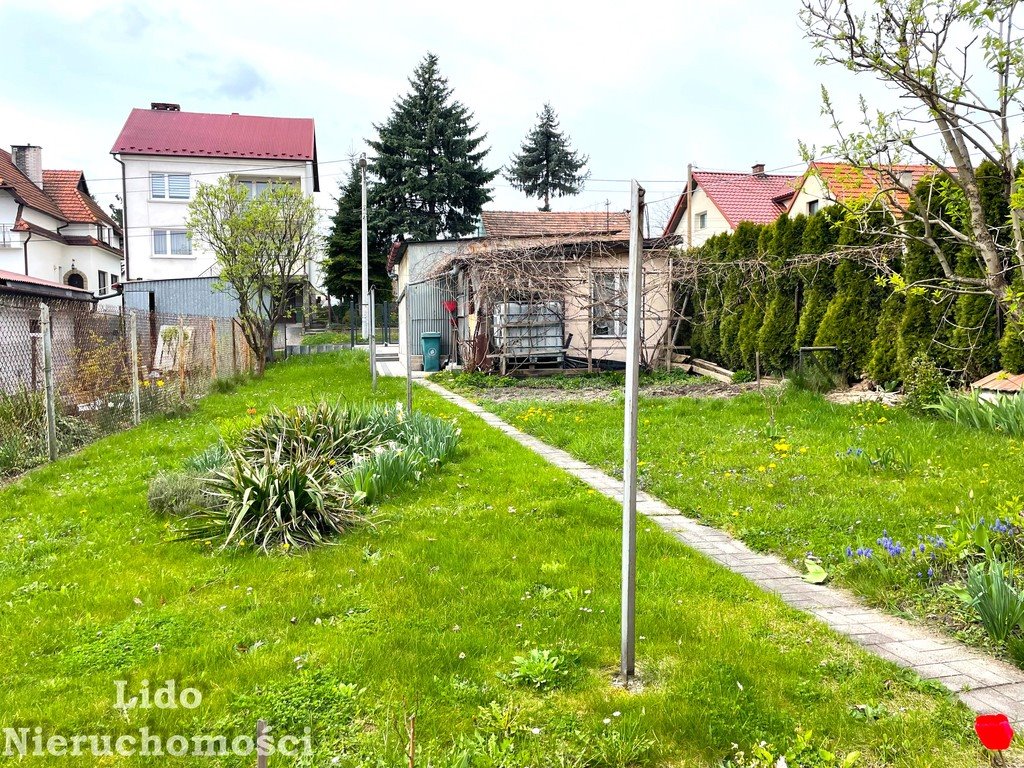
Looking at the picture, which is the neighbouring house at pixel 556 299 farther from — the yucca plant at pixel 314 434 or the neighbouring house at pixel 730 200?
the neighbouring house at pixel 730 200

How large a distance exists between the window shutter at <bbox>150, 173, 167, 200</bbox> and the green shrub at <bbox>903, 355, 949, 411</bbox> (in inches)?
1302

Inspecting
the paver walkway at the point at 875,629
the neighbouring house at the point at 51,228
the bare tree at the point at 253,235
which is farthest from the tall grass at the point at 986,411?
the neighbouring house at the point at 51,228

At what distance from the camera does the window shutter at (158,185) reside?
32.0 meters

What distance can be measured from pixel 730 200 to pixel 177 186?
2524 cm

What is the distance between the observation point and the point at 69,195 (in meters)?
35.6

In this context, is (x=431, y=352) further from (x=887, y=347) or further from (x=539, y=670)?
(x=539, y=670)

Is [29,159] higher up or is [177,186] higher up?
[29,159]

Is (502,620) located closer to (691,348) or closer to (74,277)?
(691,348)

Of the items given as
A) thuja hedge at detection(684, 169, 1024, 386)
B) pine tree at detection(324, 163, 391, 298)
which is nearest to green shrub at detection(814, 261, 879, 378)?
thuja hedge at detection(684, 169, 1024, 386)

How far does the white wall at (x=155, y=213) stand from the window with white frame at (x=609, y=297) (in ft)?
66.1

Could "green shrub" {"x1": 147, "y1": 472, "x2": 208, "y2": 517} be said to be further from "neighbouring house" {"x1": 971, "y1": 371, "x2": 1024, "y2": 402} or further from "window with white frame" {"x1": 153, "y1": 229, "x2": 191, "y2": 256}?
"window with white frame" {"x1": 153, "y1": 229, "x2": 191, "y2": 256}

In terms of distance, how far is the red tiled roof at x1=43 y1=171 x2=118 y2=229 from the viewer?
3478 cm

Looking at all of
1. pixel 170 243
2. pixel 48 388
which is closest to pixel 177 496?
pixel 48 388

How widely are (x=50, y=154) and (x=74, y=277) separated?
6.73m
